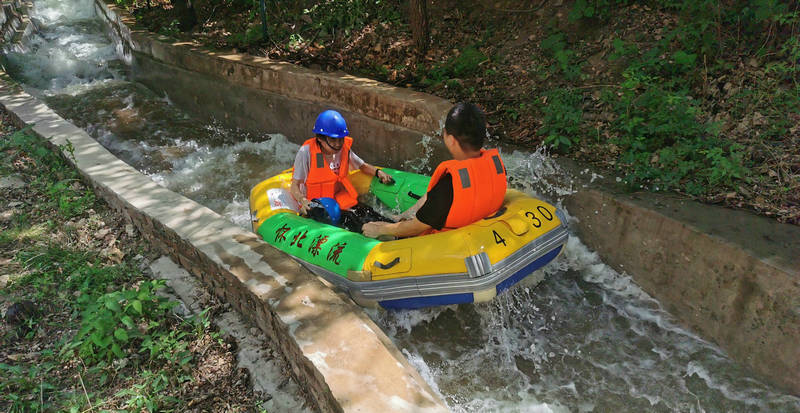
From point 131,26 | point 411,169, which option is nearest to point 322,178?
point 411,169

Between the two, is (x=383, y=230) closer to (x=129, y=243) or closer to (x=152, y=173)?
(x=129, y=243)

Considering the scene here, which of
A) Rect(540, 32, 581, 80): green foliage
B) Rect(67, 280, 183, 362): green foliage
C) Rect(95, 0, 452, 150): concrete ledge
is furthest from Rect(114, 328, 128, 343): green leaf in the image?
Rect(540, 32, 581, 80): green foliage

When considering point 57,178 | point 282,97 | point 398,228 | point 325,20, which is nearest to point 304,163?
point 398,228

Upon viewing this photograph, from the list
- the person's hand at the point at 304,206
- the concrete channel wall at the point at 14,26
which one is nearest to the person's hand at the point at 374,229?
the person's hand at the point at 304,206

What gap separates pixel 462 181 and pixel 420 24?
13.7 ft

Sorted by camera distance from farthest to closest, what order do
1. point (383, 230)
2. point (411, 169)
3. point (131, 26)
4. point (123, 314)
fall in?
point (131, 26), point (411, 169), point (383, 230), point (123, 314)

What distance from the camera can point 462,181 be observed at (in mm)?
3285

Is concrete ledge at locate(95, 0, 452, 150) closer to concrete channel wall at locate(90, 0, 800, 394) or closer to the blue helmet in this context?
concrete channel wall at locate(90, 0, 800, 394)

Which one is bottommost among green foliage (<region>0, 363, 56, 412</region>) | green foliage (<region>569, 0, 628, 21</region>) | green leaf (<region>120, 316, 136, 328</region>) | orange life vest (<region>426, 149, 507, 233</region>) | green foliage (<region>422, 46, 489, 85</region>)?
green foliage (<region>0, 363, 56, 412</region>)

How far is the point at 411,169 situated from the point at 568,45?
2.52 meters

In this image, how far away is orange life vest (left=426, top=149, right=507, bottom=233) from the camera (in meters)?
3.28

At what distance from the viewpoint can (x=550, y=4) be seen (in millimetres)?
6504

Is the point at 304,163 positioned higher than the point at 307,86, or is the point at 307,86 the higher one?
the point at 307,86

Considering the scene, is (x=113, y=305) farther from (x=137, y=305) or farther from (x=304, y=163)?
(x=304, y=163)
